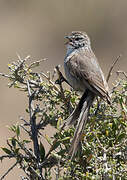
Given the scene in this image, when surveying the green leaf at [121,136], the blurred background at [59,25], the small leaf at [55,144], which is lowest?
the green leaf at [121,136]

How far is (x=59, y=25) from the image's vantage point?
12.8 meters

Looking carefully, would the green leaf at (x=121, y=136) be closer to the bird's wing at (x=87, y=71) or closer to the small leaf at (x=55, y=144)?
the small leaf at (x=55, y=144)

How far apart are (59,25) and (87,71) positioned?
9.04m

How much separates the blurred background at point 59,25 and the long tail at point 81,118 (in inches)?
313

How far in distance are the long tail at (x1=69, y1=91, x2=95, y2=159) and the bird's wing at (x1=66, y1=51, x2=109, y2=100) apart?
7 cm

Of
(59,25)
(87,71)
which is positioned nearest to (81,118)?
(87,71)

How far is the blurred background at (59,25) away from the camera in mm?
11922

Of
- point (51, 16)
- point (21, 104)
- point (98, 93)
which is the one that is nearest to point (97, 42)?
point (51, 16)

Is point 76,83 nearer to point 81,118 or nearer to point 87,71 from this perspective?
point 87,71

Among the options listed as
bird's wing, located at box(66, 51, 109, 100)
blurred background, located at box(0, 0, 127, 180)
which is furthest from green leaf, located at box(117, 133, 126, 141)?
blurred background, located at box(0, 0, 127, 180)

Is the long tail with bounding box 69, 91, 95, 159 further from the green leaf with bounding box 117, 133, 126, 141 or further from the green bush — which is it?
the green leaf with bounding box 117, 133, 126, 141

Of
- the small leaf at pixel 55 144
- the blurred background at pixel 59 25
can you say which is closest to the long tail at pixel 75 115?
the small leaf at pixel 55 144

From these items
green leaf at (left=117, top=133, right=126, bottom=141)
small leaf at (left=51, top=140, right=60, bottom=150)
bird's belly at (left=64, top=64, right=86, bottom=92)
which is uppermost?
bird's belly at (left=64, top=64, right=86, bottom=92)

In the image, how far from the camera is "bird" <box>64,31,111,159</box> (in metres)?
2.82
